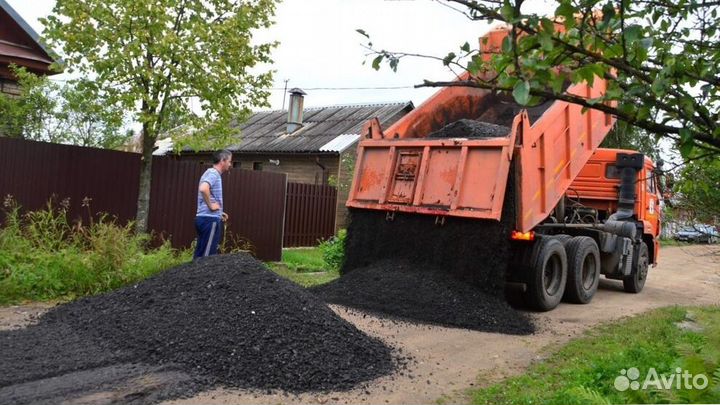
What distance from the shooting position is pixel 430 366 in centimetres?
516

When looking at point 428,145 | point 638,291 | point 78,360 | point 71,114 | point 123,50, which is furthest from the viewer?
point 71,114

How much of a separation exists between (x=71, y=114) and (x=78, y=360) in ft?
39.3

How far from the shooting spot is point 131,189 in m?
10.1

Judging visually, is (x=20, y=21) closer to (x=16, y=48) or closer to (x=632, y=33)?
(x=16, y=48)

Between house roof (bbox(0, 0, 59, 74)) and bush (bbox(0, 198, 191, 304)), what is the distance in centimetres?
522

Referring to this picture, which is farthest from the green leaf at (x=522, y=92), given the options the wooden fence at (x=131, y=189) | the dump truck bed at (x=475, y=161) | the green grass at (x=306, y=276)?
the wooden fence at (x=131, y=189)

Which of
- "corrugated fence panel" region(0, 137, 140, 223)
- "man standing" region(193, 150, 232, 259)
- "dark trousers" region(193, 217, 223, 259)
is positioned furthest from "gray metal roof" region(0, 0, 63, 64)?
"dark trousers" region(193, 217, 223, 259)

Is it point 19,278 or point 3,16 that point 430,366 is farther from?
point 3,16

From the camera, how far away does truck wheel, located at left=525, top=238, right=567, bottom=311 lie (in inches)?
302

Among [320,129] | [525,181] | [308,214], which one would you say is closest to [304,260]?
[308,214]

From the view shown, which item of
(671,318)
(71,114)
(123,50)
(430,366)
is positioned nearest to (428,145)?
(430,366)

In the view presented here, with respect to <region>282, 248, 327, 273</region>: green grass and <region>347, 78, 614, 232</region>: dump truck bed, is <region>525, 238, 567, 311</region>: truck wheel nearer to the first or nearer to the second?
<region>347, 78, 614, 232</region>: dump truck bed

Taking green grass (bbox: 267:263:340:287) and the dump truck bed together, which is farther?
green grass (bbox: 267:263:340:287)

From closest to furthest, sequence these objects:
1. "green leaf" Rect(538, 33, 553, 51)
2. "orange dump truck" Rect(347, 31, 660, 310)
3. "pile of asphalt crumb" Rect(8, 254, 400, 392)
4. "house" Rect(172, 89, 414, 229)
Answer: "green leaf" Rect(538, 33, 553, 51), "pile of asphalt crumb" Rect(8, 254, 400, 392), "orange dump truck" Rect(347, 31, 660, 310), "house" Rect(172, 89, 414, 229)
